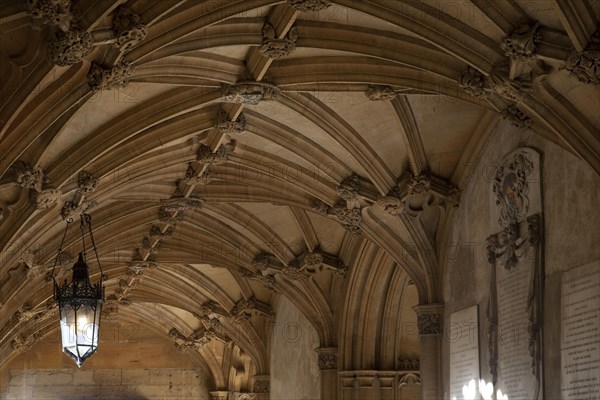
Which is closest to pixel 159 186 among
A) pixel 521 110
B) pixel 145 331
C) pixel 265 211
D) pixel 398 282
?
pixel 265 211

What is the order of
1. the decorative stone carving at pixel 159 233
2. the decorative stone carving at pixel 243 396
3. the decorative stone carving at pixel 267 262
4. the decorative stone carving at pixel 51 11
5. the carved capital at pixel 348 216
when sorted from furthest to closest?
the decorative stone carving at pixel 243 396 < the decorative stone carving at pixel 267 262 < the decorative stone carving at pixel 159 233 < the carved capital at pixel 348 216 < the decorative stone carving at pixel 51 11

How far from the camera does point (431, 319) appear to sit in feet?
42.6

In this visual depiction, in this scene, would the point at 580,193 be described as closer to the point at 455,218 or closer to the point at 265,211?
the point at 455,218

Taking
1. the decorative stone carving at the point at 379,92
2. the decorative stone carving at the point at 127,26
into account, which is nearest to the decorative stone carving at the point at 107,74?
the decorative stone carving at the point at 127,26

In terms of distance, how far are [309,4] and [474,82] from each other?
5.67ft

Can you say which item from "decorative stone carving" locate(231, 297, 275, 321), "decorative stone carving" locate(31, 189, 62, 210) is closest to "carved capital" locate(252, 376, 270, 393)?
"decorative stone carving" locate(231, 297, 275, 321)

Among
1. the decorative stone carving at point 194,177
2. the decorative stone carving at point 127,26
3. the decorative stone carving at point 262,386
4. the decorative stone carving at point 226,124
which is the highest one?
the decorative stone carving at point 226,124

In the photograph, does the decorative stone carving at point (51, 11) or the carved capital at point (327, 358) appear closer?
the decorative stone carving at point (51, 11)

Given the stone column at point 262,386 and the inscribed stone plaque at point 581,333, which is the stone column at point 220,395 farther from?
the inscribed stone plaque at point 581,333

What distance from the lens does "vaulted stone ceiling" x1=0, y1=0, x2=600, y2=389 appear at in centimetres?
887

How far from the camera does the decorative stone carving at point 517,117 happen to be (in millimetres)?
10156

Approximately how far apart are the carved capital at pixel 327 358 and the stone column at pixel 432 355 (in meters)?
4.27

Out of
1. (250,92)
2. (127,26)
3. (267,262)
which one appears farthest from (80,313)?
(267,262)

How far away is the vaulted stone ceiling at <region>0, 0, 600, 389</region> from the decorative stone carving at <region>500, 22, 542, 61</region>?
16mm
